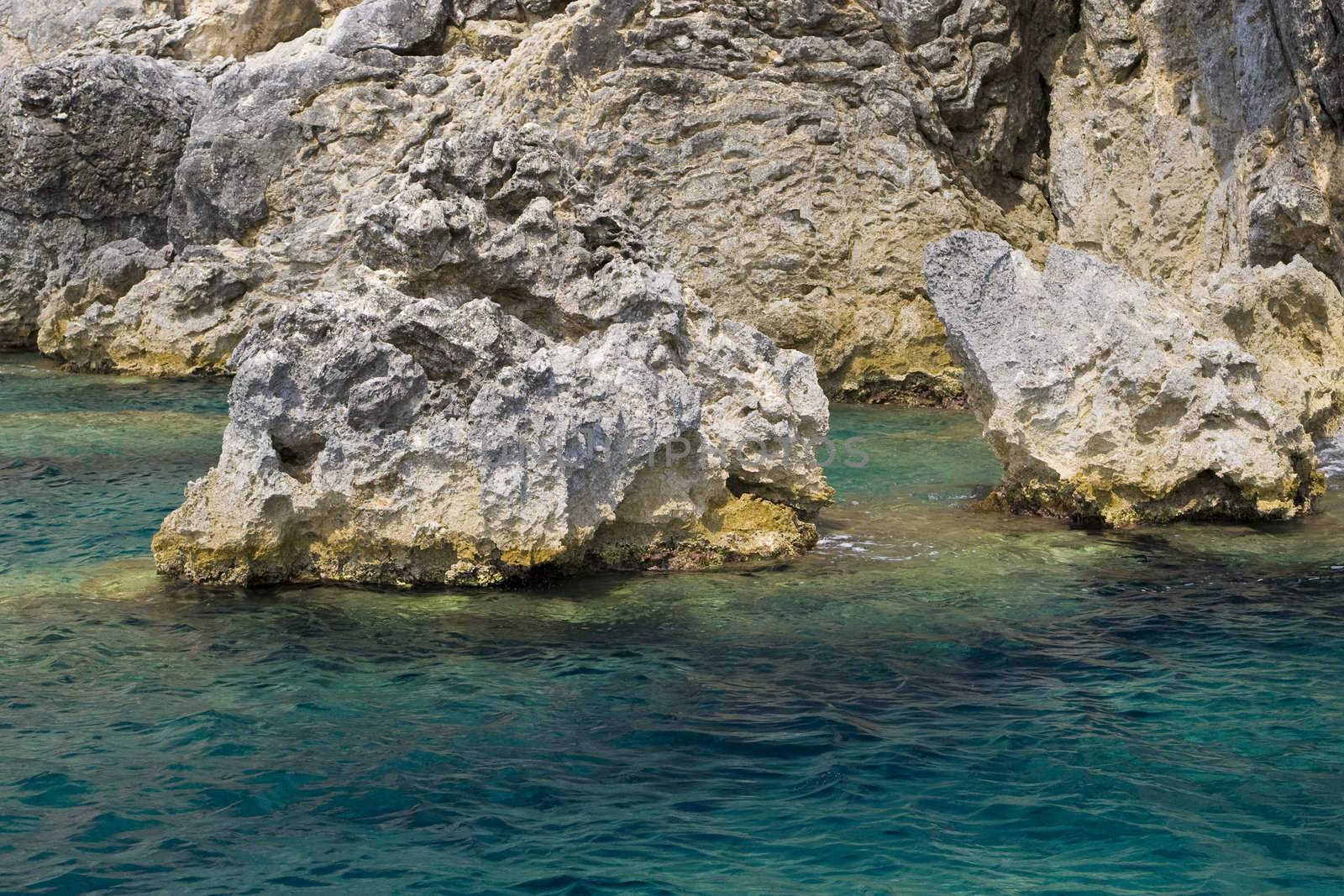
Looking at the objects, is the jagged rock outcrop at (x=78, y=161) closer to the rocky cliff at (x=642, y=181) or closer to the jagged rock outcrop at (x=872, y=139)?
the rocky cliff at (x=642, y=181)

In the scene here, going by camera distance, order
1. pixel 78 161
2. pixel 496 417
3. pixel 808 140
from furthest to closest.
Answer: pixel 78 161, pixel 808 140, pixel 496 417

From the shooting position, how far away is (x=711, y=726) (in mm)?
5922

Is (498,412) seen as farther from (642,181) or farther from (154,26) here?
(154,26)

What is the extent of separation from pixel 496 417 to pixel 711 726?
9.08ft

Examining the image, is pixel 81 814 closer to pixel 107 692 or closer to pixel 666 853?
pixel 107 692

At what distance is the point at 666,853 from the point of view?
4.80m

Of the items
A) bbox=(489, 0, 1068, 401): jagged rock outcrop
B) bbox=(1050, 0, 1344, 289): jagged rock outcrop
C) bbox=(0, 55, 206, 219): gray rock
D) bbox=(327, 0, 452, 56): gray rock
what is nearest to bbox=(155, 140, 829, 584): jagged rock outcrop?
bbox=(1050, 0, 1344, 289): jagged rock outcrop

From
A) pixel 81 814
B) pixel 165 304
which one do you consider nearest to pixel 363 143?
pixel 165 304

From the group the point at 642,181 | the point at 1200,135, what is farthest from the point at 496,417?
the point at 1200,135

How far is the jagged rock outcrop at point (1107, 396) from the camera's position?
9.45 metres

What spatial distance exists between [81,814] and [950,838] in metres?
3.01

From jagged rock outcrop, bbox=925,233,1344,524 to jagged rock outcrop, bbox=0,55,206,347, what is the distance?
1467cm

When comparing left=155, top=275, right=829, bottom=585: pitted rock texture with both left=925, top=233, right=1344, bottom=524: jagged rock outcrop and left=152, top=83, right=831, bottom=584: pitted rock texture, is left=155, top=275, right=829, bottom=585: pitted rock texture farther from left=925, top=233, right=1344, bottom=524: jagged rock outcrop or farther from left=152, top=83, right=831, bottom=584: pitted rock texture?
left=925, top=233, right=1344, bottom=524: jagged rock outcrop

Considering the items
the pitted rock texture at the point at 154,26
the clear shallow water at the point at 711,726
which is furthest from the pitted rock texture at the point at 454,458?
the pitted rock texture at the point at 154,26
